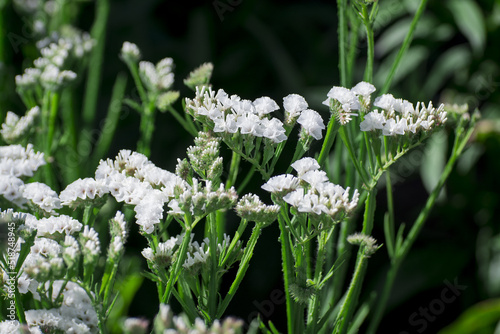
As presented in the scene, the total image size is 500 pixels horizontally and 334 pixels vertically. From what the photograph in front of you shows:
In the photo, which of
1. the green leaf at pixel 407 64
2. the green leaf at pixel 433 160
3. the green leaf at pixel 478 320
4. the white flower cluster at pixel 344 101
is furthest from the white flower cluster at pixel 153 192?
the green leaf at pixel 407 64

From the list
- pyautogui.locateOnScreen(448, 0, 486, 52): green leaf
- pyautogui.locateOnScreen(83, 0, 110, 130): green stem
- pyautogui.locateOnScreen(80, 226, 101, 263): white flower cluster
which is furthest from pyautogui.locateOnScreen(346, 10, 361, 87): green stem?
pyautogui.locateOnScreen(448, 0, 486, 52): green leaf

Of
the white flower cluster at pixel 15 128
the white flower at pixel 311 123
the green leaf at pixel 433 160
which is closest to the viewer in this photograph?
the white flower at pixel 311 123

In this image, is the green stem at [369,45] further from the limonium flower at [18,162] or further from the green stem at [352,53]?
the limonium flower at [18,162]

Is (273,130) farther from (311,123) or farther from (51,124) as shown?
(51,124)

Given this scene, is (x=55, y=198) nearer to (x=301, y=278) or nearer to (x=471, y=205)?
(x=301, y=278)

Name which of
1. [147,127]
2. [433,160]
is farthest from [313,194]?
[433,160]

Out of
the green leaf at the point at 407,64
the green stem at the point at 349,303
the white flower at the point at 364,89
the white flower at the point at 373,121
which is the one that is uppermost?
the green leaf at the point at 407,64

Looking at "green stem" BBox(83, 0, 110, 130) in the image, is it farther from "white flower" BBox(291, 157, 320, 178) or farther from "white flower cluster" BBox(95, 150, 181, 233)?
"white flower" BBox(291, 157, 320, 178)

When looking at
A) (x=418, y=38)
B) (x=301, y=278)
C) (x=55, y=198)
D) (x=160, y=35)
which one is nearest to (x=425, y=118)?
(x=301, y=278)
